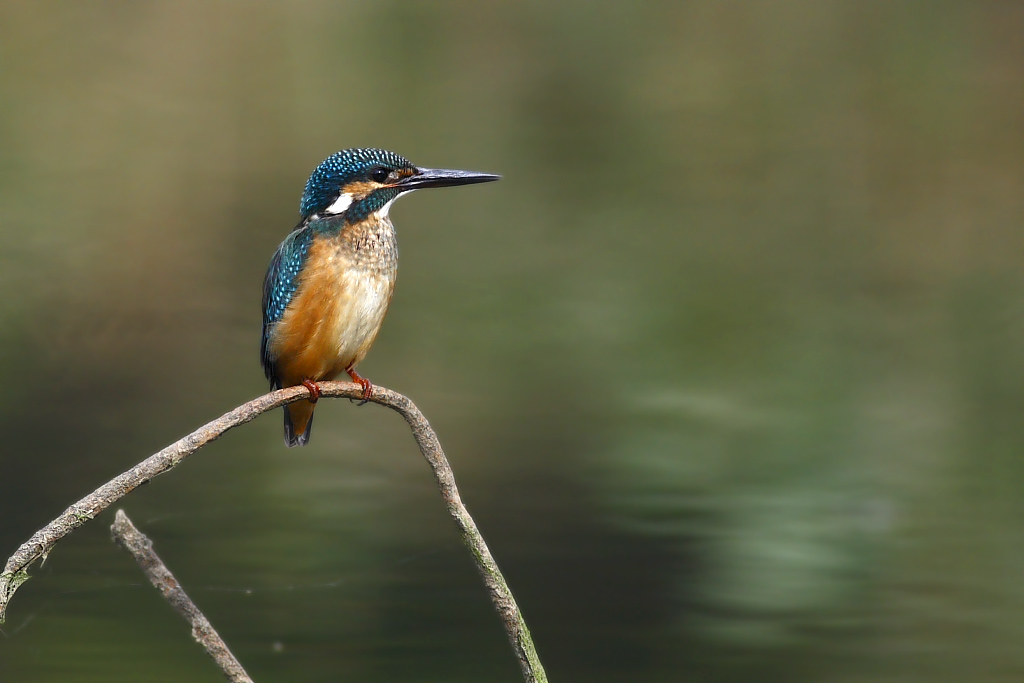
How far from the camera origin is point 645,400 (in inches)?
202

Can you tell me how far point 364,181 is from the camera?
2164 millimetres

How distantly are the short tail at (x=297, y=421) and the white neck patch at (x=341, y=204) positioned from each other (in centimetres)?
37

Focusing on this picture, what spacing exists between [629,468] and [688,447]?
26 centimetres

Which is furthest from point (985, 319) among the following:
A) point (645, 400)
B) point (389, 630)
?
point (389, 630)

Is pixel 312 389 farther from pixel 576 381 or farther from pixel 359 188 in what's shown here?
pixel 576 381

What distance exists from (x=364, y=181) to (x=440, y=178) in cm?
16

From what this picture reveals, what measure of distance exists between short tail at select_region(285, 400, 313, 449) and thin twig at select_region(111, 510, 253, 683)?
1.78 feet

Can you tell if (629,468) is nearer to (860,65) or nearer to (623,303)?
(623,303)

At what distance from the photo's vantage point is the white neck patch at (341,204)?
2191mm

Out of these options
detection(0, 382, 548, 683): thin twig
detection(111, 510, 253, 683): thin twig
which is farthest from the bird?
detection(111, 510, 253, 683): thin twig

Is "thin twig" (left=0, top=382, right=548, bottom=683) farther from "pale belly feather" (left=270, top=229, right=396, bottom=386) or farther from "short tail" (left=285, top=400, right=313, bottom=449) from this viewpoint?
"short tail" (left=285, top=400, right=313, bottom=449)

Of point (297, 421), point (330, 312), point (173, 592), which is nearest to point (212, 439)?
point (173, 592)

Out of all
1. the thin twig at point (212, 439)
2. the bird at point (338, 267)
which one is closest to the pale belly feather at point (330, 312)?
the bird at point (338, 267)

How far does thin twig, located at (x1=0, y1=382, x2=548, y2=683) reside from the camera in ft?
4.77
